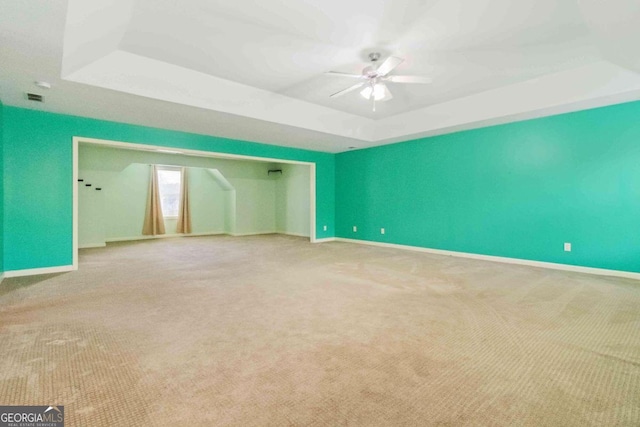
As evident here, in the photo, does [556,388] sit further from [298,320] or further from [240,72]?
[240,72]

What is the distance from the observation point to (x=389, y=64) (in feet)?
10.1

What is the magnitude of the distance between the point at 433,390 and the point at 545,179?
4.57 meters

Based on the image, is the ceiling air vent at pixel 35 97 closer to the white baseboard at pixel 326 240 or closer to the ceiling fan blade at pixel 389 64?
the ceiling fan blade at pixel 389 64

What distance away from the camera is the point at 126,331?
7.64 ft

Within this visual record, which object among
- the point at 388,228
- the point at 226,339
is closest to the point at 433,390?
the point at 226,339

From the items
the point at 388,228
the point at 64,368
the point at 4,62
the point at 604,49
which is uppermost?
the point at 604,49

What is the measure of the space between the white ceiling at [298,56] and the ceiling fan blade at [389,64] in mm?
238

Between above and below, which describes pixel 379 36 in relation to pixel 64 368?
above

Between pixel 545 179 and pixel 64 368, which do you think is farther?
pixel 545 179

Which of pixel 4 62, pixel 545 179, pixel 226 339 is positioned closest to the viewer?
pixel 226 339

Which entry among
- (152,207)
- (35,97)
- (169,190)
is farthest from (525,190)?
(169,190)

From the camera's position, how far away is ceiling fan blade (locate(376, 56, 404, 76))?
9.64 feet

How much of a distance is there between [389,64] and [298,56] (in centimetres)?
108

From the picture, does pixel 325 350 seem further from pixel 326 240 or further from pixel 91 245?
pixel 91 245
